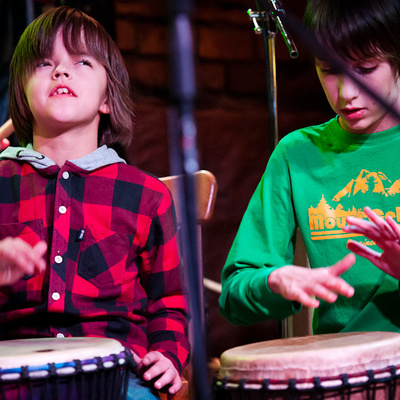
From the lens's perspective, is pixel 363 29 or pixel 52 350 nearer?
pixel 52 350

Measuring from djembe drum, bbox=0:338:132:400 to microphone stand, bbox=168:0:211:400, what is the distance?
0.27 metres

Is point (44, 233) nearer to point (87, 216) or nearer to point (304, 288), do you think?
point (87, 216)

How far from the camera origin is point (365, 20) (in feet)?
3.74

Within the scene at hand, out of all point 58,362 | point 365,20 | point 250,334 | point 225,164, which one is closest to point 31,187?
point 58,362

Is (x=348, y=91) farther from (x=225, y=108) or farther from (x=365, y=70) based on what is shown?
(x=225, y=108)

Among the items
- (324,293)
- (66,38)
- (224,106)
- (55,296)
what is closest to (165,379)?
(55,296)

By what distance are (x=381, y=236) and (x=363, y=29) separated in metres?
0.40

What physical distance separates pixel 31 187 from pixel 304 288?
59cm

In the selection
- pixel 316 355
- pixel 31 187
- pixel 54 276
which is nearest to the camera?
pixel 316 355

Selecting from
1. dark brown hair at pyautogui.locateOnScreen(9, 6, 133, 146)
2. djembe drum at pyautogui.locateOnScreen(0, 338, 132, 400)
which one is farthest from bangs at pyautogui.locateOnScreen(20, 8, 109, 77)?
djembe drum at pyautogui.locateOnScreen(0, 338, 132, 400)

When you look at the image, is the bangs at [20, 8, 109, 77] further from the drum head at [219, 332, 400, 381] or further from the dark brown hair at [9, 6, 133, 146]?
the drum head at [219, 332, 400, 381]

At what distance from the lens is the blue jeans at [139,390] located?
99 cm

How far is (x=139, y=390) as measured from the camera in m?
1.00

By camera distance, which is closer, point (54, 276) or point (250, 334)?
point (54, 276)
